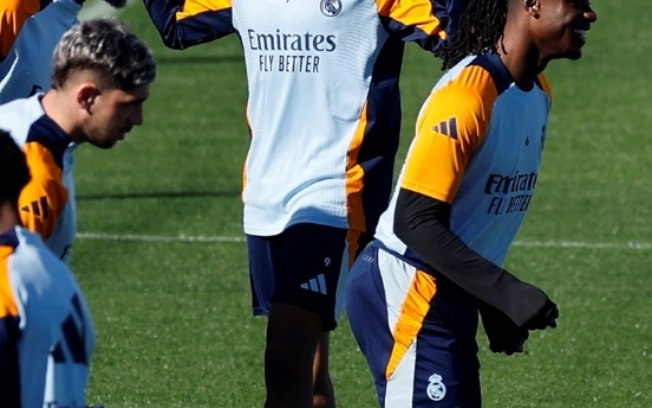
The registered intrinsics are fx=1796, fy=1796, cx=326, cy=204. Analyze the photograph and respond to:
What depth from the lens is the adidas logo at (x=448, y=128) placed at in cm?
545

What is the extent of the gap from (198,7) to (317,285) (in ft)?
4.21

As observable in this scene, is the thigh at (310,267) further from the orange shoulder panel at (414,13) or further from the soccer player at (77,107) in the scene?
the soccer player at (77,107)

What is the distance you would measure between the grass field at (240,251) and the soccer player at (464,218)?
2.62m

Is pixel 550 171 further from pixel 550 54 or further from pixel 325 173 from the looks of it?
pixel 550 54

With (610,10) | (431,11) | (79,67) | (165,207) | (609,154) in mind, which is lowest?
(610,10)

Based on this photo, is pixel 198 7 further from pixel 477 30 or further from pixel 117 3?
pixel 477 30

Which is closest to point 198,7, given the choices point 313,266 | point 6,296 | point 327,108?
point 327,108

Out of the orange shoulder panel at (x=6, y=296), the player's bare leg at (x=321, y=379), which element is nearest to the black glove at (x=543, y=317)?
the orange shoulder panel at (x=6, y=296)

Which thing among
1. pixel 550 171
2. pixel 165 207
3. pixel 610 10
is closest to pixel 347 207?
pixel 165 207

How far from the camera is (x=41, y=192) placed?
16.9 ft

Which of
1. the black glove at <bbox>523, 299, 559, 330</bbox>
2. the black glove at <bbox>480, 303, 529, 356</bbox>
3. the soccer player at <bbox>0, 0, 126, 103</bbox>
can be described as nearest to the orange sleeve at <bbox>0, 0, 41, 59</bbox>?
the soccer player at <bbox>0, 0, 126, 103</bbox>

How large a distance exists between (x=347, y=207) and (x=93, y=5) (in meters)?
13.7

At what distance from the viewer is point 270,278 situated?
6883 millimetres

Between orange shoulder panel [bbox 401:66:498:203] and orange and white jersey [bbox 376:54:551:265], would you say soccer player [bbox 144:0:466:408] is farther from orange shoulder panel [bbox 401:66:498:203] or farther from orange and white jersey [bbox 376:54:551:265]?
orange shoulder panel [bbox 401:66:498:203]
